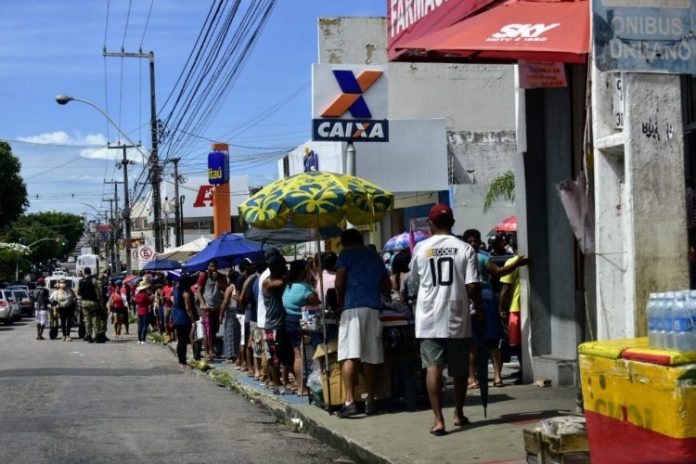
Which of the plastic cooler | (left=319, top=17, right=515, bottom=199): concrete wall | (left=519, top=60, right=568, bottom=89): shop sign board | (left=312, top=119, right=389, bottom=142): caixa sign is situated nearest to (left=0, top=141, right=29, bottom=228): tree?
(left=319, top=17, right=515, bottom=199): concrete wall

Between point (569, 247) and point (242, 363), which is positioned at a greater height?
point (569, 247)

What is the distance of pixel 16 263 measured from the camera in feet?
248

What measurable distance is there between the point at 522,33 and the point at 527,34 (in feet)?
0.13

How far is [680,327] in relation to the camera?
5309 mm

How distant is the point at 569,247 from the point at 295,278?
360 centimetres

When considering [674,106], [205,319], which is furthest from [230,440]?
[205,319]

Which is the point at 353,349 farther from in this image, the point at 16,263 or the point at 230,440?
the point at 16,263

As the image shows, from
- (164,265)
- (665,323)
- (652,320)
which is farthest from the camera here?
(164,265)

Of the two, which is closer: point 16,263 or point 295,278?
point 295,278

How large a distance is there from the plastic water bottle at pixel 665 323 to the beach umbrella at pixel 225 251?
15298 mm

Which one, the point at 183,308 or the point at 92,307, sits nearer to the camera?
the point at 183,308

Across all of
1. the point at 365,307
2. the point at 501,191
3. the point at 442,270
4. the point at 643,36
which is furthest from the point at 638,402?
the point at 501,191

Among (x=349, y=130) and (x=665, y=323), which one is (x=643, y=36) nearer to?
(x=665, y=323)

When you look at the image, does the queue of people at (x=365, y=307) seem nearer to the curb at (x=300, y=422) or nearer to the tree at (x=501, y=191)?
the curb at (x=300, y=422)
